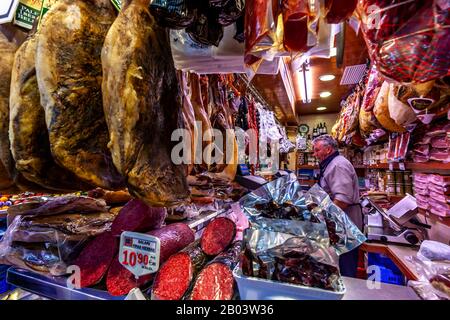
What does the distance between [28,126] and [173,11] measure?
2.08 feet

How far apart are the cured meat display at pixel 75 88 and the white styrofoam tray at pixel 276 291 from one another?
0.56 metres

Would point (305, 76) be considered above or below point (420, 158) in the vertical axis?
above

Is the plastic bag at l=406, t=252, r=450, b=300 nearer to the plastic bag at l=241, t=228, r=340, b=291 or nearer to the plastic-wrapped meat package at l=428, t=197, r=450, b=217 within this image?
the plastic bag at l=241, t=228, r=340, b=291

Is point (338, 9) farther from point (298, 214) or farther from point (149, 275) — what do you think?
point (149, 275)

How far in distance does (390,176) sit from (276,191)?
4112mm

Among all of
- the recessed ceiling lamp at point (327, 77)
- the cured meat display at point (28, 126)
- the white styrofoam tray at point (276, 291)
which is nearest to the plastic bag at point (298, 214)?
the white styrofoam tray at point (276, 291)

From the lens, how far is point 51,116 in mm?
698

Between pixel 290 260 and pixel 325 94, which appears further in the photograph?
pixel 325 94

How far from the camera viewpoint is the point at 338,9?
27.3 inches

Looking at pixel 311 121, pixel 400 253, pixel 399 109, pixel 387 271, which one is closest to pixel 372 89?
pixel 399 109

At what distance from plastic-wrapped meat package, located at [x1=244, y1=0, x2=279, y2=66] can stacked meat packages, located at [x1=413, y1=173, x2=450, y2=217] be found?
283 centimetres

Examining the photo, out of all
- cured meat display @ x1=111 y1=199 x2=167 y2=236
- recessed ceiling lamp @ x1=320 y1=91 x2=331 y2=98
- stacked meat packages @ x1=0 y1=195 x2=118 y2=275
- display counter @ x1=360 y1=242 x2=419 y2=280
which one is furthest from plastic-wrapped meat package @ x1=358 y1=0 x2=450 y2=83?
recessed ceiling lamp @ x1=320 y1=91 x2=331 y2=98

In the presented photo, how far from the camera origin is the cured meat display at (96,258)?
95cm
